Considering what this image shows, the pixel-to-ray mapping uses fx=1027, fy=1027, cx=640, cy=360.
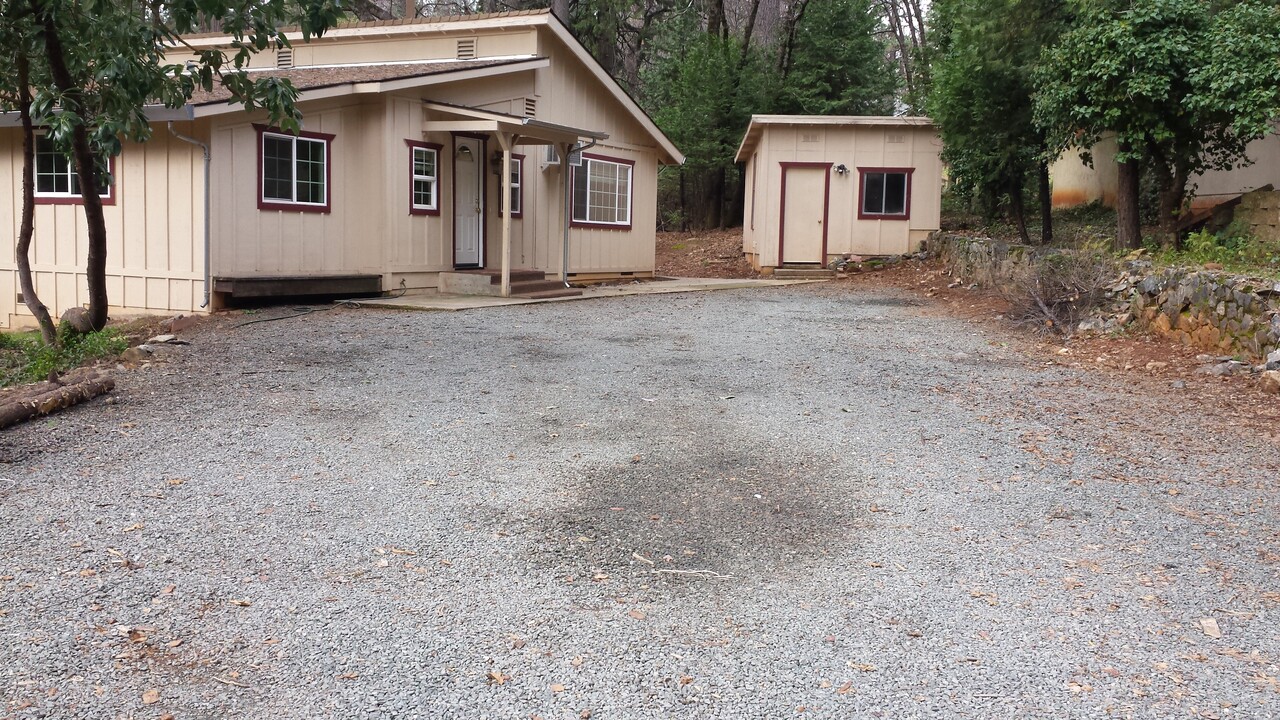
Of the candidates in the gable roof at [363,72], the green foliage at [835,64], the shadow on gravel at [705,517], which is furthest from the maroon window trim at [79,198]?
the green foliage at [835,64]

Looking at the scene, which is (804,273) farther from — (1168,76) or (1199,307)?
(1199,307)

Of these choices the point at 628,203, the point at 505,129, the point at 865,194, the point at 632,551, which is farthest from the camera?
the point at 865,194

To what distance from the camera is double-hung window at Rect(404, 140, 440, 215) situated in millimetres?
14852

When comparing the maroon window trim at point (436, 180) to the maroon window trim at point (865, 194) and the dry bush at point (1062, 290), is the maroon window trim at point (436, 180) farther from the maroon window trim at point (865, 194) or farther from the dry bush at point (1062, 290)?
the maroon window trim at point (865, 194)

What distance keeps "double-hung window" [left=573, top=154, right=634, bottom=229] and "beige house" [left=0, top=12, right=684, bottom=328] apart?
38 mm

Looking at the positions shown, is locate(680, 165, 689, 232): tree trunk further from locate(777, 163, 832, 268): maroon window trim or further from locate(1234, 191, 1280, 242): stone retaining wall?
locate(1234, 191, 1280, 242): stone retaining wall

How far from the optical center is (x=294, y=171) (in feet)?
44.4

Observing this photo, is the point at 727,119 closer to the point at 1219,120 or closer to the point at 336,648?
the point at 1219,120

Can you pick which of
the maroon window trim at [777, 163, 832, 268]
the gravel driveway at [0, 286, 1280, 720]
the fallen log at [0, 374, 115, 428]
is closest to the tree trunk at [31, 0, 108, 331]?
the fallen log at [0, 374, 115, 428]

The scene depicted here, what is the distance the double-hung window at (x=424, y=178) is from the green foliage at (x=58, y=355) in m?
5.21

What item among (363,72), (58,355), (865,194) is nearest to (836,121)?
(865,194)

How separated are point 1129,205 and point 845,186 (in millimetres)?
8302

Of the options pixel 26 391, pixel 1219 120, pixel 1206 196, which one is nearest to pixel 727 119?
pixel 1206 196

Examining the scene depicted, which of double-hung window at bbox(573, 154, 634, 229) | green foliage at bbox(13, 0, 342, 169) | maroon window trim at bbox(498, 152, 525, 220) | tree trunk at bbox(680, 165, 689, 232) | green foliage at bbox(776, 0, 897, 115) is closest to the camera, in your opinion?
green foliage at bbox(13, 0, 342, 169)
